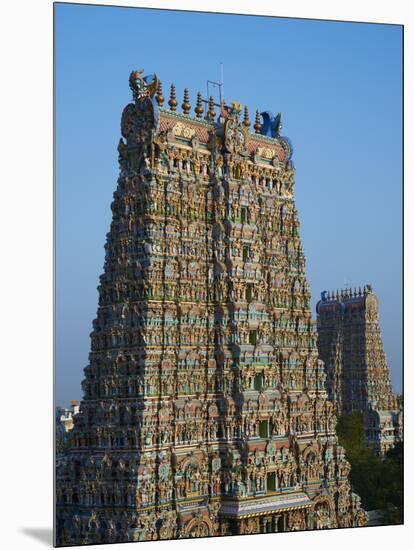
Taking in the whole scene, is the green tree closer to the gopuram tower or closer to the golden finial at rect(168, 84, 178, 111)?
the gopuram tower

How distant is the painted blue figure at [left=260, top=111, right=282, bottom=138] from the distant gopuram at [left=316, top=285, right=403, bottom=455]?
14.9 m

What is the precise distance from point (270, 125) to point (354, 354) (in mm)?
20759

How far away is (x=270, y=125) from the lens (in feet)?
127

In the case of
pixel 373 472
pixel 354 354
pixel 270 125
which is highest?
pixel 270 125

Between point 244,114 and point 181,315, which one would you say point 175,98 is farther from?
point 181,315

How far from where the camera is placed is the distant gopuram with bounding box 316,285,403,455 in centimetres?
5462

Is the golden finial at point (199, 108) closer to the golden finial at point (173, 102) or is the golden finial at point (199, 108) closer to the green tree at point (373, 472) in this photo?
the golden finial at point (173, 102)

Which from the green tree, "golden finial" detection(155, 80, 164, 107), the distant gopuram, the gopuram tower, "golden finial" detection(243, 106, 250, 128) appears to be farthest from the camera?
the distant gopuram

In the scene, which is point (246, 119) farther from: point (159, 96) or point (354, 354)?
point (354, 354)

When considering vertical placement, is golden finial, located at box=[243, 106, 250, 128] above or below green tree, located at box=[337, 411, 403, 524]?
above

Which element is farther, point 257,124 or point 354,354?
point 354,354

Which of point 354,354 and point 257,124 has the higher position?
point 257,124

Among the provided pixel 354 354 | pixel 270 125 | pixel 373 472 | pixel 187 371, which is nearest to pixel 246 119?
pixel 270 125

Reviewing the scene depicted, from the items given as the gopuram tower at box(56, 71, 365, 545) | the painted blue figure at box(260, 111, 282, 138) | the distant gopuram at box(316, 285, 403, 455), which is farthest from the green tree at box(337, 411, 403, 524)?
the painted blue figure at box(260, 111, 282, 138)
